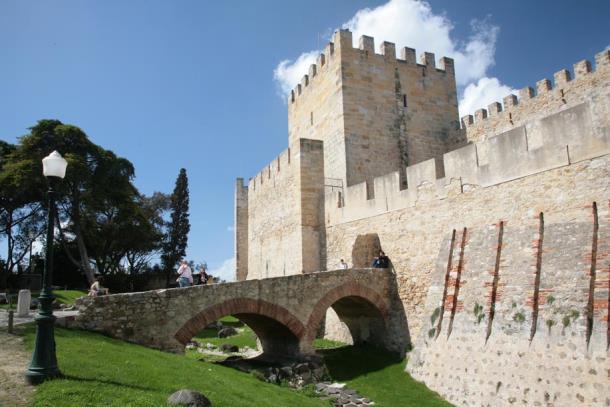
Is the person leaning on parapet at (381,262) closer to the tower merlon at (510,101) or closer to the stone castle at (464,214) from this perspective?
the stone castle at (464,214)

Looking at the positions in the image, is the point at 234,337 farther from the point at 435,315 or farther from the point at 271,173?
the point at 435,315

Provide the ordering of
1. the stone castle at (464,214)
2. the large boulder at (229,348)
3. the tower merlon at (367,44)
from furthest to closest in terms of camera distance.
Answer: the tower merlon at (367,44), the large boulder at (229,348), the stone castle at (464,214)

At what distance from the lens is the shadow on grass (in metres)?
12.4

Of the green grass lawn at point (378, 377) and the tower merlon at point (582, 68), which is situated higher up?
the tower merlon at point (582, 68)

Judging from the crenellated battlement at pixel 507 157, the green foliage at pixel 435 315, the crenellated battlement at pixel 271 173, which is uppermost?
the crenellated battlement at pixel 271 173

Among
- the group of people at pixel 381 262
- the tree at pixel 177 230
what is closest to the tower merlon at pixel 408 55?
the group of people at pixel 381 262

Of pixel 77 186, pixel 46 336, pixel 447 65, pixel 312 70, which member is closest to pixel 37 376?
pixel 46 336

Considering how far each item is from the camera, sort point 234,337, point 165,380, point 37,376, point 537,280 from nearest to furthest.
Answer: point 37,376, point 165,380, point 537,280, point 234,337

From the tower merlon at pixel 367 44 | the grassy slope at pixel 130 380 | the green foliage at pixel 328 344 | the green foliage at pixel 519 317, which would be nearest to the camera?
the grassy slope at pixel 130 380

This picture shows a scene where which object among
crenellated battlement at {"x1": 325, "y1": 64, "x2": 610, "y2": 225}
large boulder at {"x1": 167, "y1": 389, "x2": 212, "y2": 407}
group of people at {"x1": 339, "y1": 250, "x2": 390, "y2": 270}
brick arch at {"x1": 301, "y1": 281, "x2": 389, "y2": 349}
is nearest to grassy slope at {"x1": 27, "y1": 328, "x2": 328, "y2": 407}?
large boulder at {"x1": 167, "y1": 389, "x2": 212, "y2": 407}

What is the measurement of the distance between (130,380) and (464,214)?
8361 mm

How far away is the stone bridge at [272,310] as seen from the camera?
10.6 metres

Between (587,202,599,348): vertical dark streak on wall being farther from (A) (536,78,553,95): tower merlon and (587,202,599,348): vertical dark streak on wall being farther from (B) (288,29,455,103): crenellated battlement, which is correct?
(B) (288,29,455,103): crenellated battlement

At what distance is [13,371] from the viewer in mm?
6820
